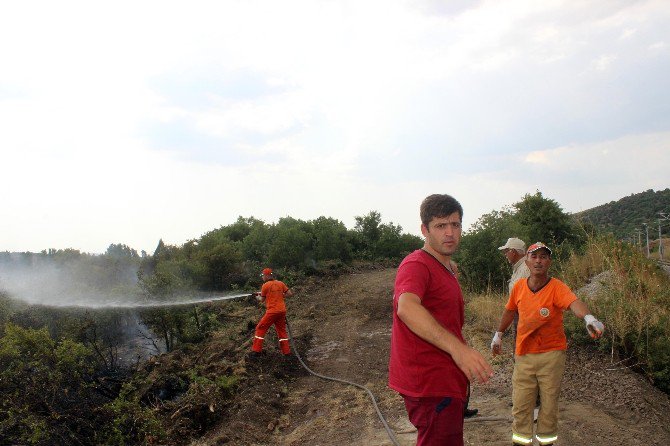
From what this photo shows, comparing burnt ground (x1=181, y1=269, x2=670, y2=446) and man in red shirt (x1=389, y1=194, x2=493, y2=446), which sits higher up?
man in red shirt (x1=389, y1=194, x2=493, y2=446)

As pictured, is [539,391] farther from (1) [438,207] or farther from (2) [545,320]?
(1) [438,207]

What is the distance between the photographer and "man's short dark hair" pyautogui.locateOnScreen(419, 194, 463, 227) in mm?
3271

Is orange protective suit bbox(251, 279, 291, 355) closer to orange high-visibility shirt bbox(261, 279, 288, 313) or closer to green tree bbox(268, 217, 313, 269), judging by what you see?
orange high-visibility shirt bbox(261, 279, 288, 313)

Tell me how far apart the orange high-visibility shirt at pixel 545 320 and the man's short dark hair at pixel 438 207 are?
6.18ft

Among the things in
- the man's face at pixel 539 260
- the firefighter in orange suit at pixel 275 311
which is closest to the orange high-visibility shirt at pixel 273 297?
the firefighter in orange suit at pixel 275 311

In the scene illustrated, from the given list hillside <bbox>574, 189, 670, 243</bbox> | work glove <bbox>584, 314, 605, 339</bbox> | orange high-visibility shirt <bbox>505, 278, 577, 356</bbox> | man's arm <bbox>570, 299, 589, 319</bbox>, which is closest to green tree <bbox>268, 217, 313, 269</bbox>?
orange high-visibility shirt <bbox>505, 278, 577, 356</bbox>

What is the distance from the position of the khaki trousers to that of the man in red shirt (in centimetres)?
187

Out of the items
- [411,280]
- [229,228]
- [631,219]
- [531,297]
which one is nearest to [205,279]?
[229,228]

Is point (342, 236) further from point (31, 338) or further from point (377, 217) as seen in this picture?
point (31, 338)

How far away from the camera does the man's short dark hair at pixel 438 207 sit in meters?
3.27

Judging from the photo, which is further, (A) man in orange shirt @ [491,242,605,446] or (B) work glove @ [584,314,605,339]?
(A) man in orange shirt @ [491,242,605,446]

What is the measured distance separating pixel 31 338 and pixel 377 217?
856 inches

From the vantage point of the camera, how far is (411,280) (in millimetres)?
2971

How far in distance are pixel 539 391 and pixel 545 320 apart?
0.66 metres
